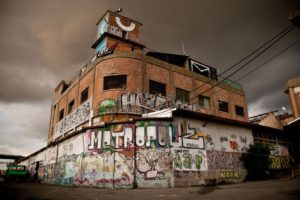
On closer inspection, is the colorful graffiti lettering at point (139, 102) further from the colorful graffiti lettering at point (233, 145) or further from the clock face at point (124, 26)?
the clock face at point (124, 26)

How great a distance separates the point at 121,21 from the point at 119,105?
14545mm

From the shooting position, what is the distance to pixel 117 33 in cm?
2820

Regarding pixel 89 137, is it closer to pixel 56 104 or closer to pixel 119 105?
pixel 119 105

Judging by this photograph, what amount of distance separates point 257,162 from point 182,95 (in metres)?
10.0

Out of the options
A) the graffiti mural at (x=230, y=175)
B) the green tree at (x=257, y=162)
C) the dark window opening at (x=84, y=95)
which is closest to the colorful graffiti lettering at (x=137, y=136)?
the graffiti mural at (x=230, y=175)

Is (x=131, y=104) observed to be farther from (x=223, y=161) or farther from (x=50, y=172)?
(x=50, y=172)

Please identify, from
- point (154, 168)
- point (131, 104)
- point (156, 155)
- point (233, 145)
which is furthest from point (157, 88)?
point (154, 168)

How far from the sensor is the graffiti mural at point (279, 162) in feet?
62.9

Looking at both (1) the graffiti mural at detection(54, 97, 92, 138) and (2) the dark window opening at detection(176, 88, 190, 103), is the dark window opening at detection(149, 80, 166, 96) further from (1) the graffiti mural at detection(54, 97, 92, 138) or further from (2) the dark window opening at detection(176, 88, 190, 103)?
(1) the graffiti mural at detection(54, 97, 92, 138)

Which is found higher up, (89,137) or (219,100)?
(219,100)

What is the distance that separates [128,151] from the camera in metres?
14.3

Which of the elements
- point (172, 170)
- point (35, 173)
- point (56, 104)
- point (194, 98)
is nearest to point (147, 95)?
point (194, 98)

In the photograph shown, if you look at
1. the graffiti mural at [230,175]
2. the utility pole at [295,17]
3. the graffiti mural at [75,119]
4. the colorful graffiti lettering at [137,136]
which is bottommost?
the graffiti mural at [230,175]

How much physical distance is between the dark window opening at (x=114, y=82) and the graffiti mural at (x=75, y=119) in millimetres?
2358
